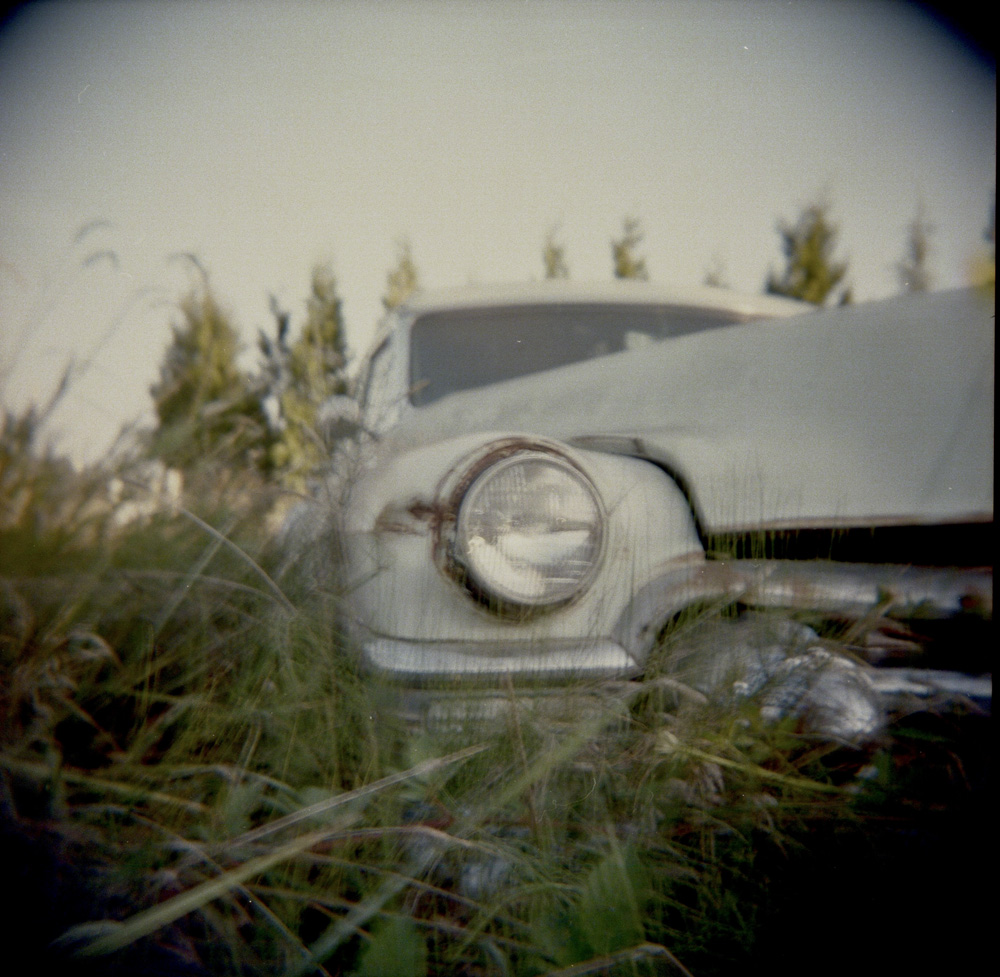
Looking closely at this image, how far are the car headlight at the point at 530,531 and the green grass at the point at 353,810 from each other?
193 mm

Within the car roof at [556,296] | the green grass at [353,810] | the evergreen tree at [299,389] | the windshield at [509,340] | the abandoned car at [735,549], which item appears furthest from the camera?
the car roof at [556,296]

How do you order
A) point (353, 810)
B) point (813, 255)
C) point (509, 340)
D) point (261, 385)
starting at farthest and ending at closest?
point (509, 340) → point (813, 255) → point (261, 385) → point (353, 810)

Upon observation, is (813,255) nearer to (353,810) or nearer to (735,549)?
(735,549)

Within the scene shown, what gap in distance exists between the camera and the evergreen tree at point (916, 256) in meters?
1.25

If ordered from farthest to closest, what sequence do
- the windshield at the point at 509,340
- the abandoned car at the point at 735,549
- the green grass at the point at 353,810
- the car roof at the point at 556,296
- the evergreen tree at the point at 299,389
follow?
the car roof at the point at 556,296, the windshield at the point at 509,340, the evergreen tree at the point at 299,389, the abandoned car at the point at 735,549, the green grass at the point at 353,810

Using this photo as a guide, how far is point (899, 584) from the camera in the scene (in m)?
1.00

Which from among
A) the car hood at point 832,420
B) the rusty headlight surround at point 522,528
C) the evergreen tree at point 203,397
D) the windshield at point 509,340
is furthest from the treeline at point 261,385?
the windshield at point 509,340

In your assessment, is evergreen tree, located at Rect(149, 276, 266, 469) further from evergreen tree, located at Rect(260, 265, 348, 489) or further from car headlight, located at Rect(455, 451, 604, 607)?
car headlight, located at Rect(455, 451, 604, 607)

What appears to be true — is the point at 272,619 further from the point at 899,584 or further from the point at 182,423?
the point at 899,584

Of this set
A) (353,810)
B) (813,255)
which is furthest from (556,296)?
→ (353,810)

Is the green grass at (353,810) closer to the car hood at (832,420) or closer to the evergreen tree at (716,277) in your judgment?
the car hood at (832,420)

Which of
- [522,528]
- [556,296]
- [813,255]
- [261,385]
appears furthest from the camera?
[556,296]

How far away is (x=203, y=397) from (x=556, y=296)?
1.23 meters

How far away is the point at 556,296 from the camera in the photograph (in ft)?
6.66
